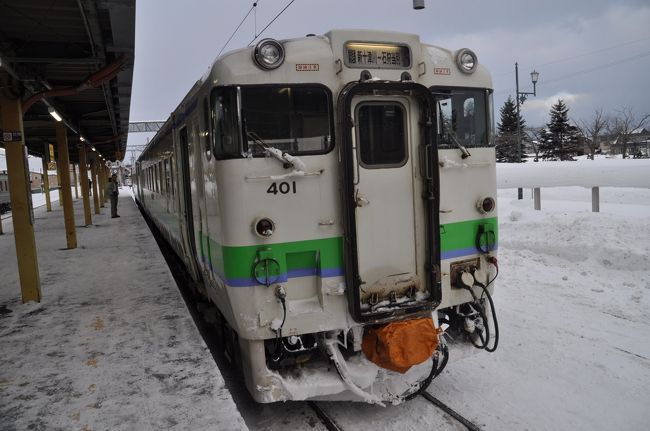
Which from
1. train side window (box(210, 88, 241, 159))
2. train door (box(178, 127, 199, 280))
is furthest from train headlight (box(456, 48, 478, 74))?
train door (box(178, 127, 199, 280))

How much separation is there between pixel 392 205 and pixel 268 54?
65.0 inches

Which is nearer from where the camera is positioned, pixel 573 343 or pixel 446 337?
pixel 446 337

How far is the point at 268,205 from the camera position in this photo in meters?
4.23

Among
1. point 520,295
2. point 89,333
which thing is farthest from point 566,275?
point 89,333

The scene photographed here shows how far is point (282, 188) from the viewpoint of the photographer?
14.0 feet

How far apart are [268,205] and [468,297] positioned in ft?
7.23

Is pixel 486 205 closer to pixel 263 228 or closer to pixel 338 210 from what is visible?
pixel 338 210

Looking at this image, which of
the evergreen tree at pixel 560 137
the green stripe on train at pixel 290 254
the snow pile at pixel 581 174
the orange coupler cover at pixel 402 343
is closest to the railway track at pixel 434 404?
the orange coupler cover at pixel 402 343

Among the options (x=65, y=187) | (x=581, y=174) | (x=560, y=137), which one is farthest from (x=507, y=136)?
(x=65, y=187)

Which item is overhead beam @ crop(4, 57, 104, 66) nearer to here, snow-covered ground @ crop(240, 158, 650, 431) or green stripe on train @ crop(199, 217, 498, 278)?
green stripe on train @ crop(199, 217, 498, 278)

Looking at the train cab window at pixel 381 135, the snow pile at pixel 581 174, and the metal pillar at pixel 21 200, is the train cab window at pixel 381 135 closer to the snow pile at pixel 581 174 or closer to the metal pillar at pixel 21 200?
the metal pillar at pixel 21 200

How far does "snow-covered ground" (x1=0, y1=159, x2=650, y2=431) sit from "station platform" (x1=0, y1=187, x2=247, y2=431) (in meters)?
0.39

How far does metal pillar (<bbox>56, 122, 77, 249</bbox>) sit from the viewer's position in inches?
490

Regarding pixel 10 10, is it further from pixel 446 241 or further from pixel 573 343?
pixel 573 343
